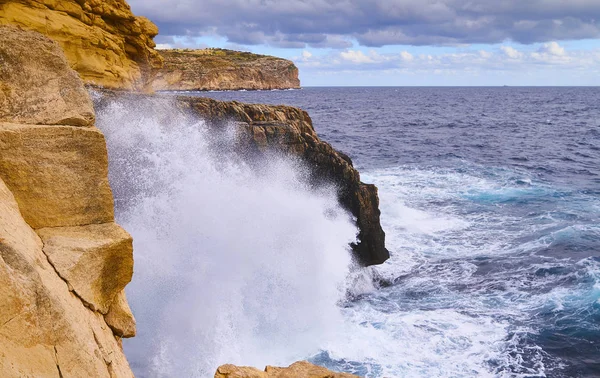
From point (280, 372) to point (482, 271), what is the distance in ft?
41.6

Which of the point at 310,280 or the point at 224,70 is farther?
the point at 224,70

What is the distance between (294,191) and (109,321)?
1114 centimetres

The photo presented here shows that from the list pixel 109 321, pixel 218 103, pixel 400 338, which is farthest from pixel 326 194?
pixel 109 321

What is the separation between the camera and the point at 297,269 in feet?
48.9

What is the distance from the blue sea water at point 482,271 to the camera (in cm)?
1188

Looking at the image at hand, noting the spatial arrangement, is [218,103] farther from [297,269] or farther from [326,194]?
[297,269]

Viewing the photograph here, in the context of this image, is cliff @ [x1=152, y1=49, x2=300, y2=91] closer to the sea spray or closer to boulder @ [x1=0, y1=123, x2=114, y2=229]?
the sea spray

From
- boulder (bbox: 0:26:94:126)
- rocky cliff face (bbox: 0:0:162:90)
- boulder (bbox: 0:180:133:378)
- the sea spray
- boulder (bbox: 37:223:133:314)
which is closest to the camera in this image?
boulder (bbox: 0:180:133:378)

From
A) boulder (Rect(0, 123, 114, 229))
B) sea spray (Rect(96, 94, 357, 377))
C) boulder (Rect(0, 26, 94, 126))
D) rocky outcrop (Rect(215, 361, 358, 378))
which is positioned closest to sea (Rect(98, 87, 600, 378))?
sea spray (Rect(96, 94, 357, 377))

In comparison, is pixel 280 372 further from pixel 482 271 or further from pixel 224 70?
pixel 224 70

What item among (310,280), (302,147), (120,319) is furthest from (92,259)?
(302,147)

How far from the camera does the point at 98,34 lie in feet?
58.6

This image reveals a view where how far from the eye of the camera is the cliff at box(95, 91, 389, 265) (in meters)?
16.2

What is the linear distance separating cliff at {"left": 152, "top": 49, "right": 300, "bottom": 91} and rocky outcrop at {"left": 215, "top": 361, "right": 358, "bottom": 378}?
97.8m
